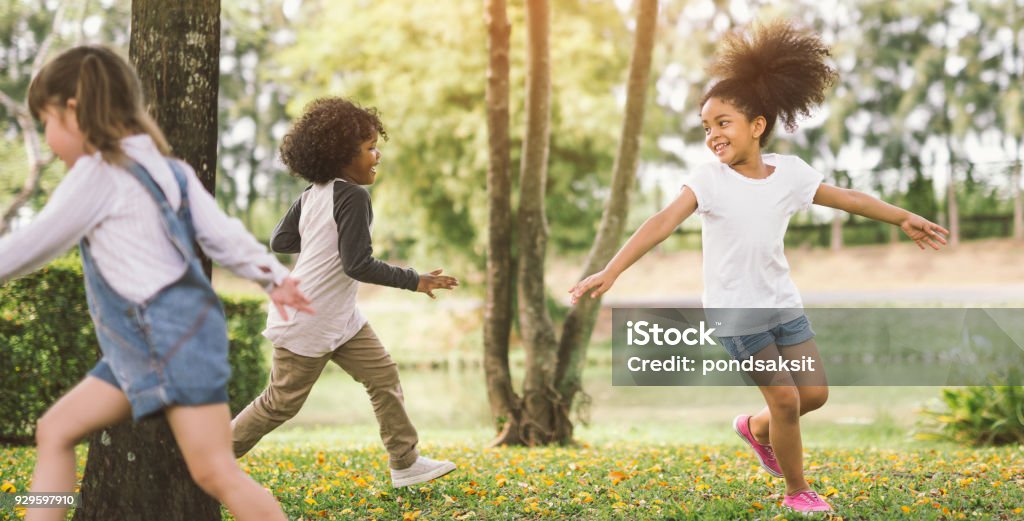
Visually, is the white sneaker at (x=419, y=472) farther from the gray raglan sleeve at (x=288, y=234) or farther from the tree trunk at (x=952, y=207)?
the tree trunk at (x=952, y=207)

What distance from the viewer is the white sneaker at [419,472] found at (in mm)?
4625

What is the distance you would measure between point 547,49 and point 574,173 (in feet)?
38.3

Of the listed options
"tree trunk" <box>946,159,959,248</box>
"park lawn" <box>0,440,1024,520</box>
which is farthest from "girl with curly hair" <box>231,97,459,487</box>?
"tree trunk" <box>946,159,959,248</box>

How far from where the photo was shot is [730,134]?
4199 millimetres

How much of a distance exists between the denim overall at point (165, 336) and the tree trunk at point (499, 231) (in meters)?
4.91

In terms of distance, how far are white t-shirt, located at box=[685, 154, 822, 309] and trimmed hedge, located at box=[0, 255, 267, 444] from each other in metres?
5.73

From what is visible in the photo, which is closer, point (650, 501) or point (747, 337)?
point (747, 337)

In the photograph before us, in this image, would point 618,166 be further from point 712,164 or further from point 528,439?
point 712,164

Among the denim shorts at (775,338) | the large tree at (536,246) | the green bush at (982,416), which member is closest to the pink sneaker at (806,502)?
the denim shorts at (775,338)

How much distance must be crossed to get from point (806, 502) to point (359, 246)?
222cm

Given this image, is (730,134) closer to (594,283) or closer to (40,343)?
(594,283)

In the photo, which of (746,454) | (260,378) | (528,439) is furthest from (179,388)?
(260,378)

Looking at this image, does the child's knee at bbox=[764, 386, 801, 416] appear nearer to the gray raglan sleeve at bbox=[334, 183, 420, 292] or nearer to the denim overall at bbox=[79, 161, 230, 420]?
the gray raglan sleeve at bbox=[334, 183, 420, 292]

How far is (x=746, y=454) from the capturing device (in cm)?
664
